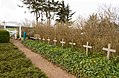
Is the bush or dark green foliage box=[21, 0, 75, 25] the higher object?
dark green foliage box=[21, 0, 75, 25]

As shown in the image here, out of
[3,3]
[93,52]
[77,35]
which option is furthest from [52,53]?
[3,3]

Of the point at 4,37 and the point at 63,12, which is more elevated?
the point at 63,12

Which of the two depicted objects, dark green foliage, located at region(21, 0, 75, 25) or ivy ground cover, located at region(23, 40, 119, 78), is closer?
ivy ground cover, located at region(23, 40, 119, 78)

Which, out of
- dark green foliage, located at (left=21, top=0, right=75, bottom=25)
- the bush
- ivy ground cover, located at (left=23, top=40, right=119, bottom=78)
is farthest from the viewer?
dark green foliage, located at (left=21, top=0, right=75, bottom=25)

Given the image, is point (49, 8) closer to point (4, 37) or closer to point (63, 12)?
point (63, 12)

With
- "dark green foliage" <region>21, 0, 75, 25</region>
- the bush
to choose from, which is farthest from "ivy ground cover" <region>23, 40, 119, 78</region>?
"dark green foliage" <region>21, 0, 75, 25</region>

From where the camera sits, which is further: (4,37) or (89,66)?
(4,37)

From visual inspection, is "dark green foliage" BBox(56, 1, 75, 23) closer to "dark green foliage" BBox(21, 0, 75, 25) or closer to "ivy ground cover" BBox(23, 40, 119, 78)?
"dark green foliage" BBox(21, 0, 75, 25)

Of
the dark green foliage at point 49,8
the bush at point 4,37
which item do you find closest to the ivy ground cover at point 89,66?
the bush at point 4,37

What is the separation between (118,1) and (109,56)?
2.72m

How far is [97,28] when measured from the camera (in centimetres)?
900

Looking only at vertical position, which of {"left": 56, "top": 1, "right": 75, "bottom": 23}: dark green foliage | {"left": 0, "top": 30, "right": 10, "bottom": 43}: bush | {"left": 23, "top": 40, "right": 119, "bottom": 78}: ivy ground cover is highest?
{"left": 56, "top": 1, "right": 75, "bottom": 23}: dark green foliage

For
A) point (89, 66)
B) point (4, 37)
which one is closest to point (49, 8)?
point (4, 37)

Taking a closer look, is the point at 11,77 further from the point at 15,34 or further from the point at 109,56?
the point at 15,34
